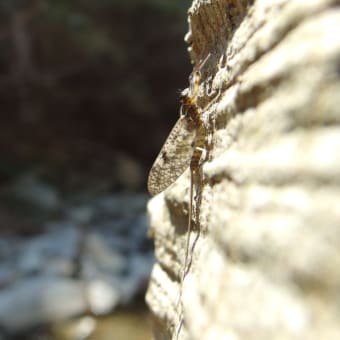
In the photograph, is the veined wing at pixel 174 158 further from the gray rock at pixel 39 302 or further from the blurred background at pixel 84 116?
the blurred background at pixel 84 116

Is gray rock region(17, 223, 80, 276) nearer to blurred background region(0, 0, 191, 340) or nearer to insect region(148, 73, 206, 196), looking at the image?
blurred background region(0, 0, 191, 340)

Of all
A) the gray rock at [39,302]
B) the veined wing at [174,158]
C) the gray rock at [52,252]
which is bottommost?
the gray rock at [39,302]

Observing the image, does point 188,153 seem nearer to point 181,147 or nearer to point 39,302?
point 181,147

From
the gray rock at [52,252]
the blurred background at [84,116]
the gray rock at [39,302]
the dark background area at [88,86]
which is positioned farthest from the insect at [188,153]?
the dark background area at [88,86]

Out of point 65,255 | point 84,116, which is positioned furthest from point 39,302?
point 84,116

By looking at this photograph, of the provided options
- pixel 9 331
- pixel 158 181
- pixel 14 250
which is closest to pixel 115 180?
pixel 14 250

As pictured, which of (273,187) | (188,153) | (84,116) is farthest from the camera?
(84,116)
